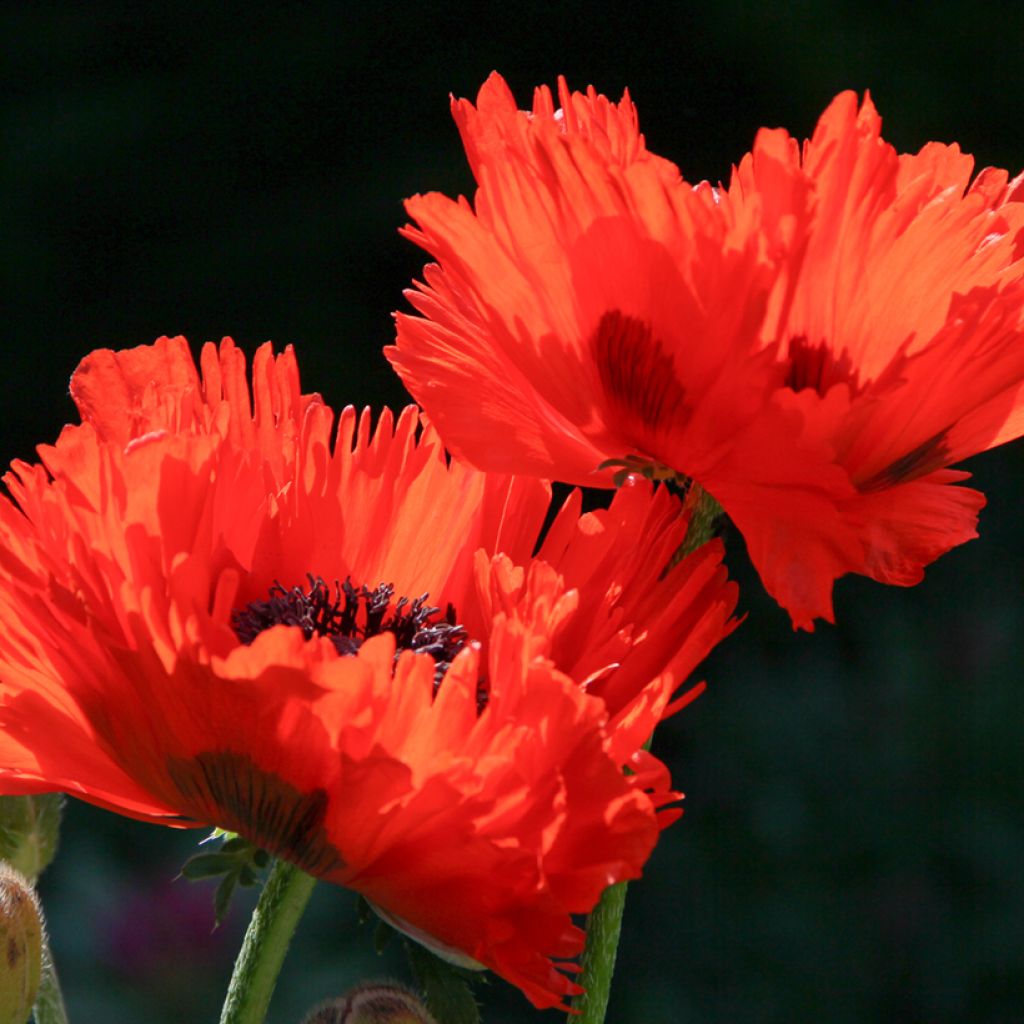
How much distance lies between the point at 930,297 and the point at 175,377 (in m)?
0.27

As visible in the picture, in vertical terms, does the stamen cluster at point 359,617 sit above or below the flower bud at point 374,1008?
above

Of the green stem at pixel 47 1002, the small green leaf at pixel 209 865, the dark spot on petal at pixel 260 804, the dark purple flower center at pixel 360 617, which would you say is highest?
the dark purple flower center at pixel 360 617

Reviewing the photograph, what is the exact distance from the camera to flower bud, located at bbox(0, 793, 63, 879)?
0.68 metres

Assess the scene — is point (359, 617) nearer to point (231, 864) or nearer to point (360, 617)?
point (360, 617)

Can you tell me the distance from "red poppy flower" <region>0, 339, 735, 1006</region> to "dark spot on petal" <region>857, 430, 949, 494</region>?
2.4 inches

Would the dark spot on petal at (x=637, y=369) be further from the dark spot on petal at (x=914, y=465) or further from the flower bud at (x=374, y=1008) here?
the flower bud at (x=374, y=1008)

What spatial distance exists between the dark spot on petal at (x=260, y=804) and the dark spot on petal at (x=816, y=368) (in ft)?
0.62

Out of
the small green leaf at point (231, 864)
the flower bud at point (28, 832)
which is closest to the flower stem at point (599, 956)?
the small green leaf at point (231, 864)

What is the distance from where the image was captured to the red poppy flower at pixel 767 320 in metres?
0.54

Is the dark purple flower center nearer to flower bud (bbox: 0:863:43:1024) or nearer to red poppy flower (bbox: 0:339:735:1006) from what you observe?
red poppy flower (bbox: 0:339:735:1006)

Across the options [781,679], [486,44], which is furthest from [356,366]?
[781,679]

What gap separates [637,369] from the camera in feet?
1.88

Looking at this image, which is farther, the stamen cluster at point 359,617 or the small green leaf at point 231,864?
the stamen cluster at point 359,617

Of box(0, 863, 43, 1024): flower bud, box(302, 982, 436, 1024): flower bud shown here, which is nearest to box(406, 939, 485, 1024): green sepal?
box(302, 982, 436, 1024): flower bud
